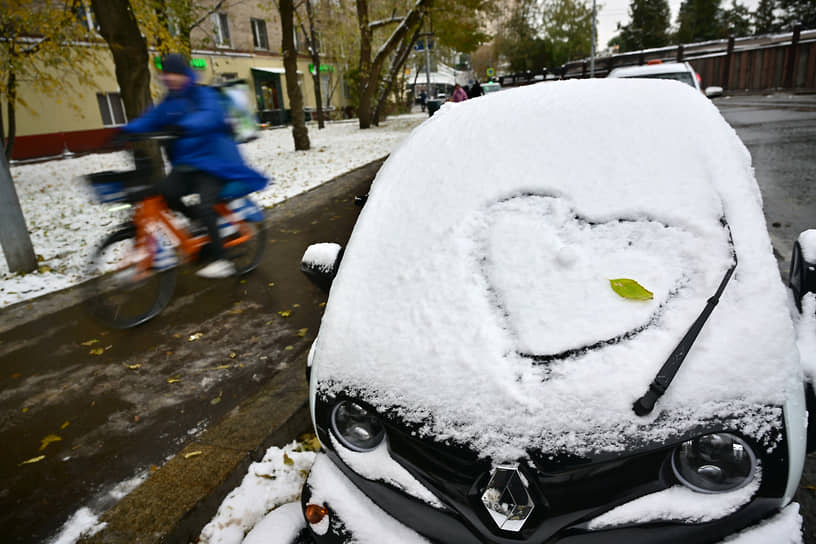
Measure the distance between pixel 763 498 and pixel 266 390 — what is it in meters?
2.59

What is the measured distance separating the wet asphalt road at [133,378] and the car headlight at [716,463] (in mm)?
1005

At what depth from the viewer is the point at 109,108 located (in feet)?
76.8

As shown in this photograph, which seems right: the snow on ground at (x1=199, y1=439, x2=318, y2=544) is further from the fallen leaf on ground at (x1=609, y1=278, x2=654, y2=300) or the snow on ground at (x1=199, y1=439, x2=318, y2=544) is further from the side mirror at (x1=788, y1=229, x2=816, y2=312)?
the side mirror at (x1=788, y1=229, x2=816, y2=312)

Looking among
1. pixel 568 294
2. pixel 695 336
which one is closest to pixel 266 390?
pixel 568 294

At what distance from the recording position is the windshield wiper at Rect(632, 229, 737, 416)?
1397 mm

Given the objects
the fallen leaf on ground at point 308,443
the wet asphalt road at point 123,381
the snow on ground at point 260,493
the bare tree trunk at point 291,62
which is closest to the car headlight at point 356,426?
the snow on ground at point 260,493

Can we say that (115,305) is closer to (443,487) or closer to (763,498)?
(443,487)

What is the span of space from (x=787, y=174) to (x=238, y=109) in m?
7.80

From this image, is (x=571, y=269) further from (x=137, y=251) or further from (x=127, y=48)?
(x=127, y=48)

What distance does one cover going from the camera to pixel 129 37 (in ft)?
27.5

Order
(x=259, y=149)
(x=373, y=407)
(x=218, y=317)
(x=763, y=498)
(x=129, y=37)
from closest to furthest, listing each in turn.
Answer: (x=763, y=498) < (x=373, y=407) < (x=218, y=317) < (x=129, y=37) < (x=259, y=149)

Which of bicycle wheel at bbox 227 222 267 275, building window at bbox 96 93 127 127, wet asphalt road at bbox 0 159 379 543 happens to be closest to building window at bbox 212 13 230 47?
building window at bbox 96 93 127 127

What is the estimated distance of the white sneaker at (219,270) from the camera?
5301 mm

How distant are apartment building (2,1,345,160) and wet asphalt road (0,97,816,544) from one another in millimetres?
8662
